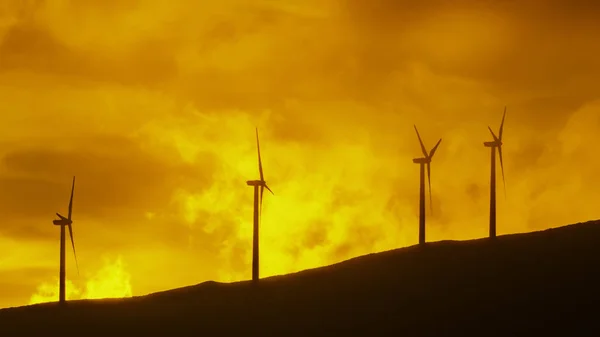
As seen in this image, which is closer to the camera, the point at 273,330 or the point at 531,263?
the point at 273,330

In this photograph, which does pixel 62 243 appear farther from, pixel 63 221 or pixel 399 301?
pixel 399 301

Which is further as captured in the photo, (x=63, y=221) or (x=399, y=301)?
(x=63, y=221)

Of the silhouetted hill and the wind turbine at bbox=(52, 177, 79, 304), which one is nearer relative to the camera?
the silhouetted hill

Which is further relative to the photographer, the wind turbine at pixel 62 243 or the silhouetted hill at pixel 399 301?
the wind turbine at pixel 62 243

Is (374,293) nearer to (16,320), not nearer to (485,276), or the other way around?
(485,276)

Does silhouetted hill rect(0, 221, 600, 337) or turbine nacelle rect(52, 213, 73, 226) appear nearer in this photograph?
silhouetted hill rect(0, 221, 600, 337)

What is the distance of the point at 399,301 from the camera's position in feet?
406

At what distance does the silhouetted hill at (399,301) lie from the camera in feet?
370

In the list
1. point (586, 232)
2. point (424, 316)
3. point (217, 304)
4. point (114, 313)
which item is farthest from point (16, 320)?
point (586, 232)

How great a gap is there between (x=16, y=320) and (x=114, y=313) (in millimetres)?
11068

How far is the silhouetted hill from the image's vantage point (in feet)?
370

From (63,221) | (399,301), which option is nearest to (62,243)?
(63,221)

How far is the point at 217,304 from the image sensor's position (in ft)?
448

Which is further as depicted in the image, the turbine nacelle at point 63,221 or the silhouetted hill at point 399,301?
the turbine nacelle at point 63,221
